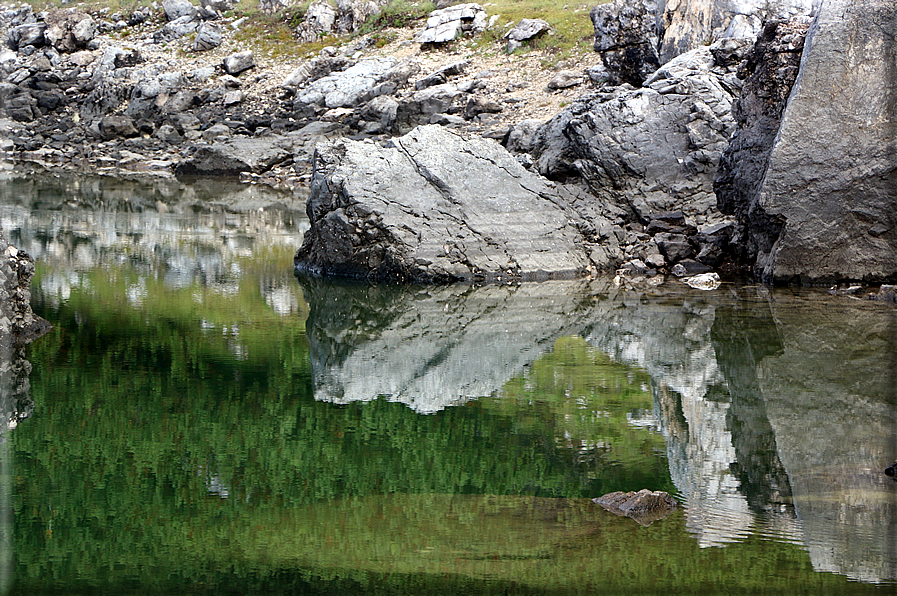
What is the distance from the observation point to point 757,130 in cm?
1151

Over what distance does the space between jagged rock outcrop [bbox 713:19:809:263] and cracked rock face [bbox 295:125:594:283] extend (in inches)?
75.6

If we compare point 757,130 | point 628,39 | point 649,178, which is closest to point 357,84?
point 628,39

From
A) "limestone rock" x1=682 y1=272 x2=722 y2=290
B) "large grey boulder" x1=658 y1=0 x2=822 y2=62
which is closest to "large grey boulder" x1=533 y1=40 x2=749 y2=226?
"limestone rock" x1=682 y1=272 x2=722 y2=290

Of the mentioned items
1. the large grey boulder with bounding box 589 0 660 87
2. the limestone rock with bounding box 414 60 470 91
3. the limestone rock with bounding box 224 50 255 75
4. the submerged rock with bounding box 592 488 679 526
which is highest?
the submerged rock with bounding box 592 488 679 526

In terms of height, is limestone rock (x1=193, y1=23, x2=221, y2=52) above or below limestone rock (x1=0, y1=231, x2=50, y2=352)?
below

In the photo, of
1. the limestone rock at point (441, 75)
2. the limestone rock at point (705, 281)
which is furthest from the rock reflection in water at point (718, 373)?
the limestone rock at point (441, 75)

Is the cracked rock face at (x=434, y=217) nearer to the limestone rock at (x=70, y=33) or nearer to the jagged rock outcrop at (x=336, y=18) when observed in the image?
the jagged rock outcrop at (x=336, y=18)

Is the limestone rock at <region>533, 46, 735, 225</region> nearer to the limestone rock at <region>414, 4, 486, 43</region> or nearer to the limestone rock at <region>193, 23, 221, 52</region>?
the limestone rock at <region>414, 4, 486, 43</region>

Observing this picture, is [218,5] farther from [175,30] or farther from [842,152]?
[842,152]

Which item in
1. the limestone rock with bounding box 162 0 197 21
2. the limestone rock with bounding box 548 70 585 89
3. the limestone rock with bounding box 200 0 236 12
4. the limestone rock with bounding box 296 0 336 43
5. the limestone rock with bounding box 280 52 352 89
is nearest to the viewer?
the limestone rock with bounding box 548 70 585 89

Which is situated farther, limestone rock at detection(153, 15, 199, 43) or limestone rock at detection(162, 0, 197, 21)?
limestone rock at detection(162, 0, 197, 21)

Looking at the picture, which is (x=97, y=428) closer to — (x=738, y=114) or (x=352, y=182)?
(x=352, y=182)

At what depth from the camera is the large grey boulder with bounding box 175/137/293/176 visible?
24.7 metres

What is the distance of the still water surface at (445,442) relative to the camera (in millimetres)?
3977
